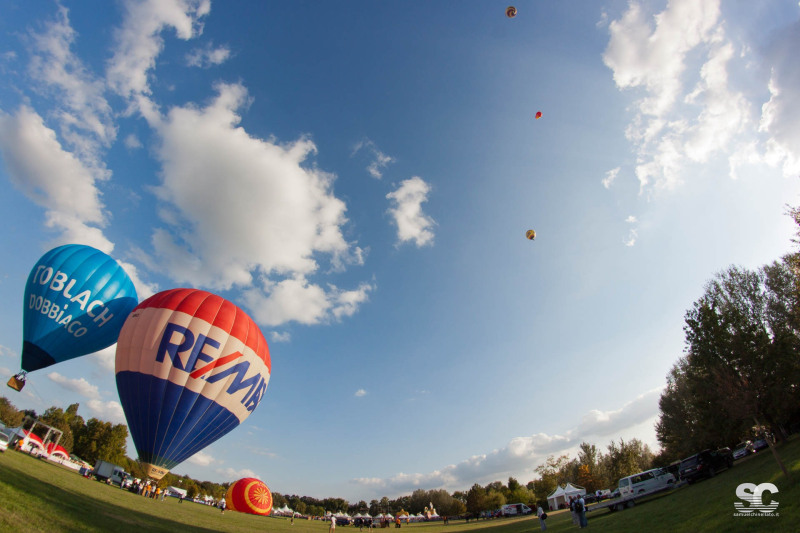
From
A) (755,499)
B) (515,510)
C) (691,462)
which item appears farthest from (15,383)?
(515,510)

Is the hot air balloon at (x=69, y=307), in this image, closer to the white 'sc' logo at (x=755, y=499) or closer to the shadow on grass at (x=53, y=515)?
Answer: the shadow on grass at (x=53, y=515)

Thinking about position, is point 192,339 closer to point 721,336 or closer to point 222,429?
point 222,429

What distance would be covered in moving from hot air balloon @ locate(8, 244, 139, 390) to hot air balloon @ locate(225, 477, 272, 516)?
3005 centimetres

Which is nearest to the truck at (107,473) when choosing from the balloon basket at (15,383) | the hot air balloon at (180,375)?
the balloon basket at (15,383)

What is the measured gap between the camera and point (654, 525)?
14.1 meters

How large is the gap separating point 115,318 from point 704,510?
37.1m

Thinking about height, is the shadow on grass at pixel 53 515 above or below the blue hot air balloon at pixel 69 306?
below

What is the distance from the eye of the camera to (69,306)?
23.4 m

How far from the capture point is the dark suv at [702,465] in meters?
24.8

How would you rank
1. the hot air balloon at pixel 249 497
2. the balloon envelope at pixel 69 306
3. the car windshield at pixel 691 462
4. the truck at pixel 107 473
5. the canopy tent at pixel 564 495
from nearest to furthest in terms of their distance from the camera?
the balloon envelope at pixel 69 306
the car windshield at pixel 691 462
the truck at pixel 107 473
the hot air balloon at pixel 249 497
the canopy tent at pixel 564 495

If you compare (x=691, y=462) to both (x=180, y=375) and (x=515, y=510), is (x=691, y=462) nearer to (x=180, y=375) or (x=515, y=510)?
(x=515, y=510)

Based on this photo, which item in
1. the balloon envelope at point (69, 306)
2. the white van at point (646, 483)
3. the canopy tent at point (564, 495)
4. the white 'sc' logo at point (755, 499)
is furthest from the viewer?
the canopy tent at point (564, 495)

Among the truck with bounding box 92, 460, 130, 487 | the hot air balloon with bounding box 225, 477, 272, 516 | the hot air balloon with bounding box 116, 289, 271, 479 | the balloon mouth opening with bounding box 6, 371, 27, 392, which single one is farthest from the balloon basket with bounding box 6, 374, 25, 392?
the hot air balloon with bounding box 225, 477, 272, 516

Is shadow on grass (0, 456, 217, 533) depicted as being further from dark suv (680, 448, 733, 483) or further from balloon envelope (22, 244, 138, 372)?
dark suv (680, 448, 733, 483)
